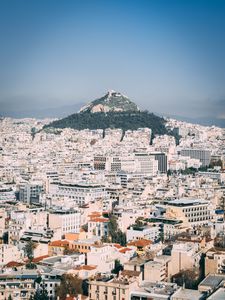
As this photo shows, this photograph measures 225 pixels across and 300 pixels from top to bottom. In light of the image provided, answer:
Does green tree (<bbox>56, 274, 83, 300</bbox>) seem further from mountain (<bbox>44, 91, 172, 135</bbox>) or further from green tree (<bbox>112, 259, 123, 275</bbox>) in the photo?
mountain (<bbox>44, 91, 172, 135</bbox>)

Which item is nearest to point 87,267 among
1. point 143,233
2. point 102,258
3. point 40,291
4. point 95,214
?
point 102,258

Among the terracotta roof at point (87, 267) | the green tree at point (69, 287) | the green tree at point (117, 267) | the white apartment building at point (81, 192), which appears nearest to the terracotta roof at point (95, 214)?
the white apartment building at point (81, 192)

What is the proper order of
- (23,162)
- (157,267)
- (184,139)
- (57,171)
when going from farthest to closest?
(184,139), (23,162), (57,171), (157,267)

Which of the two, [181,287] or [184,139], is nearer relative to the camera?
[181,287]

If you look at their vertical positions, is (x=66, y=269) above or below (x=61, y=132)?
below

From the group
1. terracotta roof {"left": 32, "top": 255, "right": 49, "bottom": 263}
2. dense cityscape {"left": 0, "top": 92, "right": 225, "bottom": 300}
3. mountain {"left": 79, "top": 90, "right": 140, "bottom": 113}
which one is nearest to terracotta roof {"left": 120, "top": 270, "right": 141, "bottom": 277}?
dense cityscape {"left": 0, "top": 92, "right": 225, "bottom": 300}

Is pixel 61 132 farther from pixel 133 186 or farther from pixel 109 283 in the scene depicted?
pixel 109 283

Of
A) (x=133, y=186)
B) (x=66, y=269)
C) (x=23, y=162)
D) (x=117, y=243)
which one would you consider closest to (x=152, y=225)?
(x=117, y=243)

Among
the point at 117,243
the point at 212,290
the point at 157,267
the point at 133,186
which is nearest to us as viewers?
the point at 212,290
